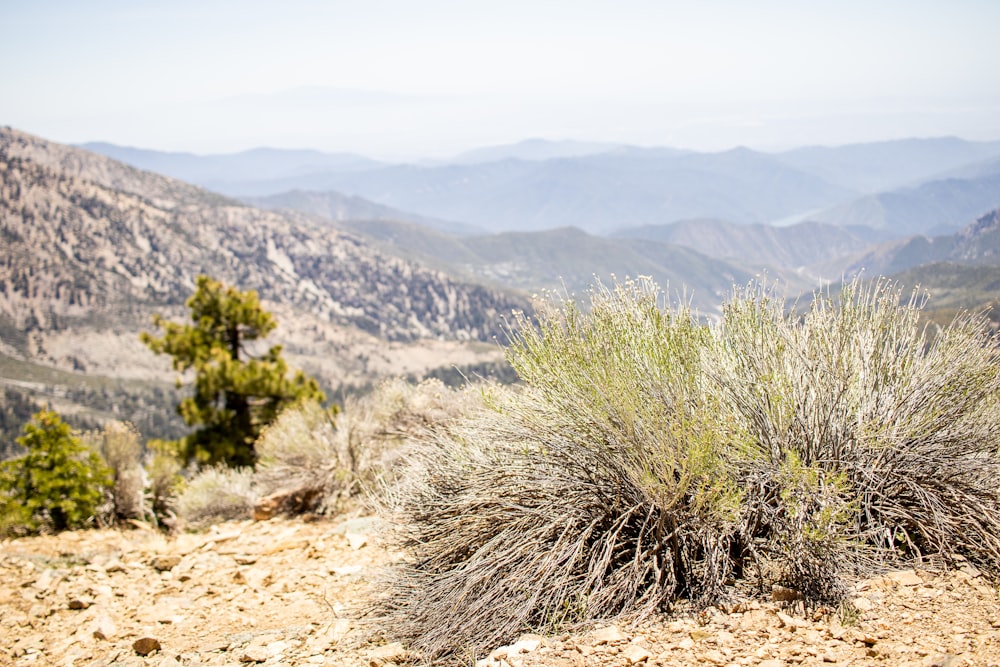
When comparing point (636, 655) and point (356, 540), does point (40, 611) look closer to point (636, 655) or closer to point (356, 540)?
point (356, 540)

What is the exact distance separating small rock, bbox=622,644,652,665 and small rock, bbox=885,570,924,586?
163cm

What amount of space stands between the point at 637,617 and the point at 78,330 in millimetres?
163636

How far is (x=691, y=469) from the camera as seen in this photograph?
392cm

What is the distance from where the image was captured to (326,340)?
503 ft

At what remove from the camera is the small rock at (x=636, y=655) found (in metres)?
3.40

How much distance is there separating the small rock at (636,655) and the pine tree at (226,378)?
495 inches

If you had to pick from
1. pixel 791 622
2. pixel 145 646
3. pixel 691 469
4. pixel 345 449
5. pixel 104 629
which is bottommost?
pixel 104 629

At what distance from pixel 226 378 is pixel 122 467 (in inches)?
170

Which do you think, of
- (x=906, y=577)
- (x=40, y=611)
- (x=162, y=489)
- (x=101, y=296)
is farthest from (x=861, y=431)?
(x=101, y=296)

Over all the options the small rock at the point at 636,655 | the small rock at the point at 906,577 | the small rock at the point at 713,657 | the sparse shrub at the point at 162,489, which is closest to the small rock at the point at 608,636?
the small rock at the point at 636,655

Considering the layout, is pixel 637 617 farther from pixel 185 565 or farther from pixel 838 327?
pixel 185 565

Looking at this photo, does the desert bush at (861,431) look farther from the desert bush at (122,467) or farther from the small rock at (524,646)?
the desert bush at (122,467)

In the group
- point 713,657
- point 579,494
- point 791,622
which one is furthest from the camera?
point 579,494

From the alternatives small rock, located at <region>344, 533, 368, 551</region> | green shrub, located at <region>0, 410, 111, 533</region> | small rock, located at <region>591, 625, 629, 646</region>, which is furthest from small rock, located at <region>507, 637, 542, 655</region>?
green shrub, located at <region>0, 410, 111, 533</region>
